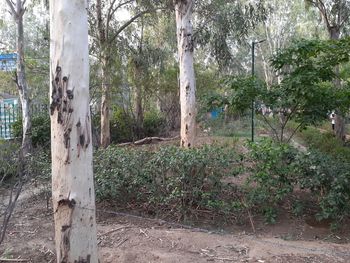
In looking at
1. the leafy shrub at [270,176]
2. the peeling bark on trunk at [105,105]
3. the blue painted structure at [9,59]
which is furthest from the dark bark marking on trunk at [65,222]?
the peeling bark on trunk at [105,105]

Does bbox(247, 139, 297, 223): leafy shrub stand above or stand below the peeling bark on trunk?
below

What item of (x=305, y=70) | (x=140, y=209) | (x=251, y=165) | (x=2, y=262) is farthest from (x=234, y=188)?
(x=2, y=262)

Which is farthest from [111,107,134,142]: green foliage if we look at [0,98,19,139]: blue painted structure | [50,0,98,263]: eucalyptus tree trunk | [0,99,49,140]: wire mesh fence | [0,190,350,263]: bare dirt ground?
[50,0,98,263]: eucalyptus tree trunk

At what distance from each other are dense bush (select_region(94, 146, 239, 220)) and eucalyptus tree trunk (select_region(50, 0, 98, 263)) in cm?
283

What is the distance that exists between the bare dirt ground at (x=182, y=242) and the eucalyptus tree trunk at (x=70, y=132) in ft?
4.41

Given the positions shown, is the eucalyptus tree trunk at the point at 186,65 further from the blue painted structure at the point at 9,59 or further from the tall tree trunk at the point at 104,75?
the tall tree trunk at the point at 104,75

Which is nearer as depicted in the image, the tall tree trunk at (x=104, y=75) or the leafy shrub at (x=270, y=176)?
the leafy shrub at (x=270, y=176)

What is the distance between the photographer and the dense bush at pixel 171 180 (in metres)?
5.76

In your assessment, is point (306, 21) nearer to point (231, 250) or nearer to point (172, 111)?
point (172, 111)

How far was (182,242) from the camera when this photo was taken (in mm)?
4594

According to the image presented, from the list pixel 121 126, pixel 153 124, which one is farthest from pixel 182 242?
pixel 153 124

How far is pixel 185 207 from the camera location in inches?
230

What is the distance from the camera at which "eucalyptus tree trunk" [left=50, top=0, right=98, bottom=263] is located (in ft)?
9.32

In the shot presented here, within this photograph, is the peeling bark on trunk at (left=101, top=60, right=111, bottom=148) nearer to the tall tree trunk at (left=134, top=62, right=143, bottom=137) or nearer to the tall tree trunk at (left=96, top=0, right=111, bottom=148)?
the tall tree trunk at (left=96, top=0, right=111, bottom=148)
